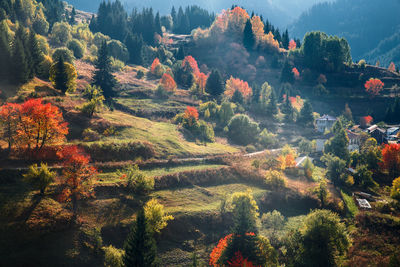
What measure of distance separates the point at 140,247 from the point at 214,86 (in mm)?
85573

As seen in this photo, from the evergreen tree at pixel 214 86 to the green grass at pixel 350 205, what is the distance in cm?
6094

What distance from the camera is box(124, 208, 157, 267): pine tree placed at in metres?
27.1

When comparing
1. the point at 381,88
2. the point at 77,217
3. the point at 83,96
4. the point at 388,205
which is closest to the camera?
the point at 77,217

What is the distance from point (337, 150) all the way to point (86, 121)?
225 feet

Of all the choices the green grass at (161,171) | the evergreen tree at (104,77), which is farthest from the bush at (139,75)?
the green grass at (161,171)

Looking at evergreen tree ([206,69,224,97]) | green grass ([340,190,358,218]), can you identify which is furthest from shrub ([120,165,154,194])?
evergreen tree ([206,69,224,97])

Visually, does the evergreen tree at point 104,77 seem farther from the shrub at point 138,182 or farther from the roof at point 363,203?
the roof at point 363,203

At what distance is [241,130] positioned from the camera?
265 feet

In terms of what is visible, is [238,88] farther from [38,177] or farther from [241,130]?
[38,177]

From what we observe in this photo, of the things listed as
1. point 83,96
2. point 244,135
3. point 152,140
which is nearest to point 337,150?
point 244,135

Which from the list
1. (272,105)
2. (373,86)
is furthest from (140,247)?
(373,86)

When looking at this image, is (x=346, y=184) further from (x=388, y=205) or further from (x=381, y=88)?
(x=381, y=88)

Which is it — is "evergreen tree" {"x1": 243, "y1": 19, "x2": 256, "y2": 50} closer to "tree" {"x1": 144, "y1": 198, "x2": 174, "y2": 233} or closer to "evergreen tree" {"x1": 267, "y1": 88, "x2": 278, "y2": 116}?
"evergreen tree" {"x1": 267, "y1": 88, "x2": 278, "y2": 116}

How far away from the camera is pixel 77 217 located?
3434cm
